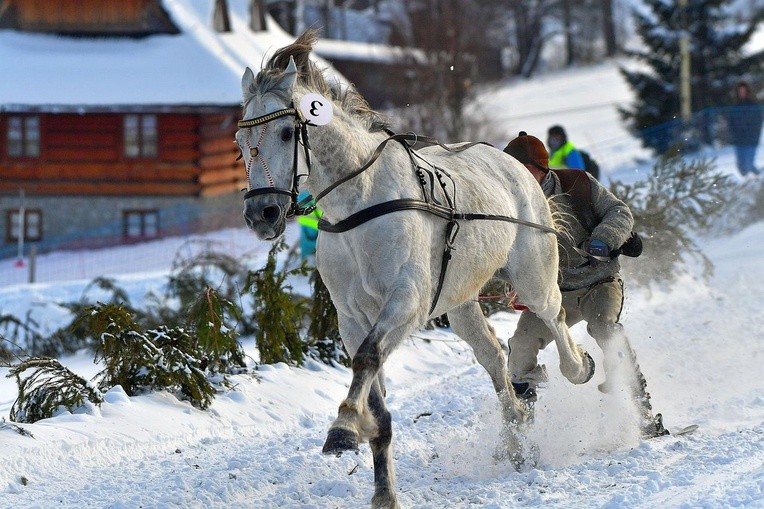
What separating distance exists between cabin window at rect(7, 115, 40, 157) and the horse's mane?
22.3 meters

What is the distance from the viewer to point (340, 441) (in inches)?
187

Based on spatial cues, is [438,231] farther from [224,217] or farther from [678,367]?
[224,217]

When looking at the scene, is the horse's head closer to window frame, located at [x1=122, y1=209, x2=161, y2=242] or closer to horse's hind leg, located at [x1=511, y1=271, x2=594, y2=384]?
horse's hind leg, located at [x1=511, y1=271, x2=594, y2=384]

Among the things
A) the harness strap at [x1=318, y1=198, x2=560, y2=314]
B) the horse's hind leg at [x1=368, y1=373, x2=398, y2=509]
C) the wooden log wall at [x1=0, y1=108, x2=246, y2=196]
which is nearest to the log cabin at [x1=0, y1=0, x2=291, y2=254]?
the wooden log wall at [x1=0, y1=108, x2=246, y2=196]

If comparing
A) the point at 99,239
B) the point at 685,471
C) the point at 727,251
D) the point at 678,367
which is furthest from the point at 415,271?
the point at 99,239

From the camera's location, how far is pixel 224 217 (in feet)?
80.8

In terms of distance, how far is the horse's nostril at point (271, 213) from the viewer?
4.91 m

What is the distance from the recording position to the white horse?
5.00 m

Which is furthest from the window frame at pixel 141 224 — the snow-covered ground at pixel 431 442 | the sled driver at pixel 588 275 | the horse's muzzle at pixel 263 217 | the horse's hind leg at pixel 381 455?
the horse's muzzle at pixel 263 217

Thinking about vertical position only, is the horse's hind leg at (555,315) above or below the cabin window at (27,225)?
above

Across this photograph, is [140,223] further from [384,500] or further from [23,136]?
[384,500]

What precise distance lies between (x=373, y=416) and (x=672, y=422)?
2.70 metres

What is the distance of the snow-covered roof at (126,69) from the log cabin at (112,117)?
0.03 m

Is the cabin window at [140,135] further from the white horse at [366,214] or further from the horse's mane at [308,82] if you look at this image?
the horse's mane at [308,82]
